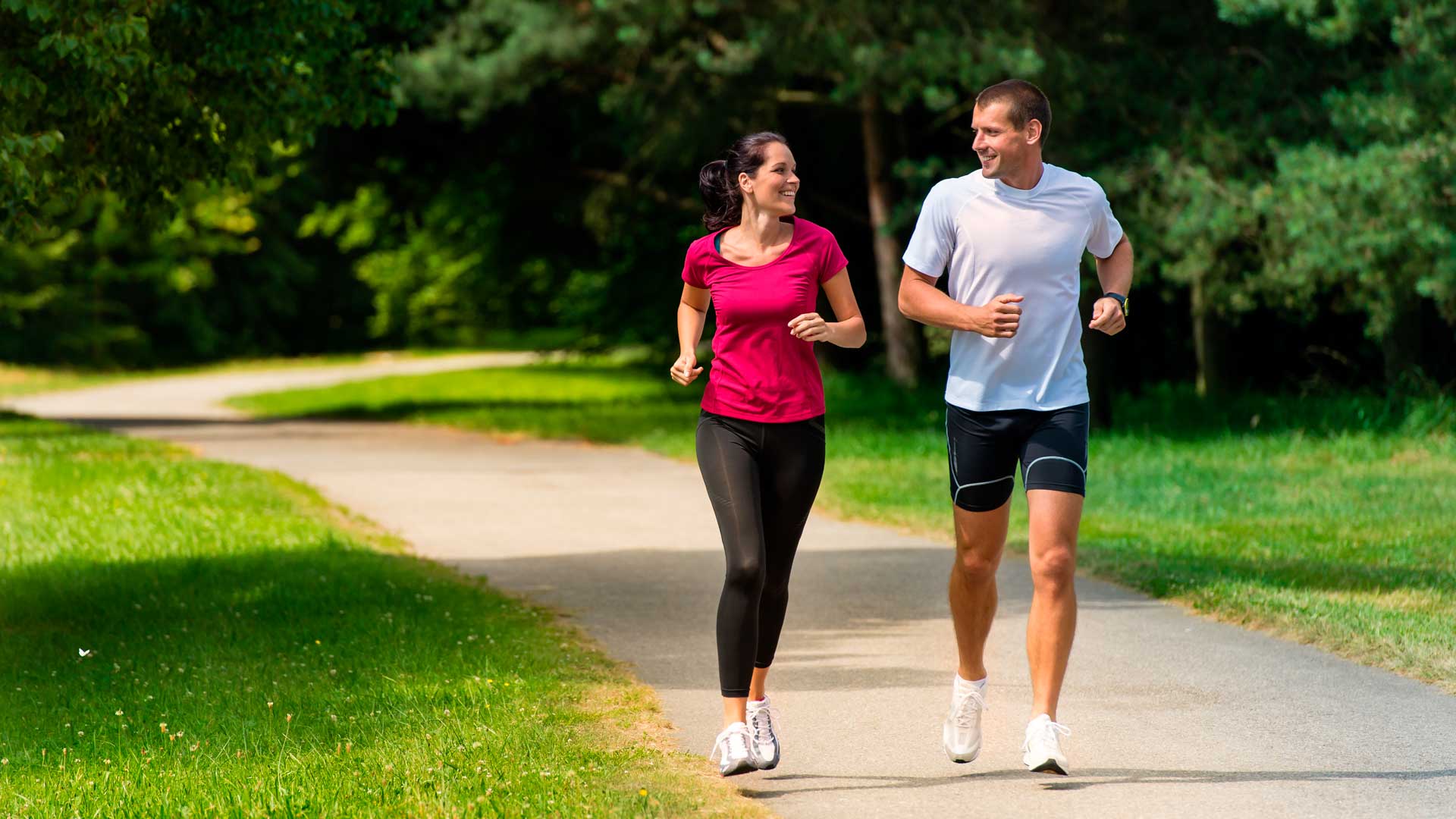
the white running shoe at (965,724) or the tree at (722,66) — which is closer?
the white running shoe at (965,724)

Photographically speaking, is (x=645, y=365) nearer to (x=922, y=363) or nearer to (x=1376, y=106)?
(x=922, y=363)

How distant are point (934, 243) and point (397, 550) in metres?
6.22

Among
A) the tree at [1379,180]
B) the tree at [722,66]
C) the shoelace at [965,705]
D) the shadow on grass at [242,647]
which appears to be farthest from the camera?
the tree at [722,66]

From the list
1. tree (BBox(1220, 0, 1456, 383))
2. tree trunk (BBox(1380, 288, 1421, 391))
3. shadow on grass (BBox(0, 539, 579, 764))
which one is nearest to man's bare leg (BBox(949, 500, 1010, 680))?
shadow on grass (BBox(0, 539, 579, 764))

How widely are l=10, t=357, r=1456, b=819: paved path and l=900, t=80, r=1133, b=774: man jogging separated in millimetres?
398

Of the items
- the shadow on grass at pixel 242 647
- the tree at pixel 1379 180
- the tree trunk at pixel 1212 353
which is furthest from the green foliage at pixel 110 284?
the shadow on grass at pixel 242 647

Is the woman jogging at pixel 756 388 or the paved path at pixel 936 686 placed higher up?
the woman jogging at pixel 756 388

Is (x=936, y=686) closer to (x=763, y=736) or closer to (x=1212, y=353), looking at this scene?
(x=763, y=736)

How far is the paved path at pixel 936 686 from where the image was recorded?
200 inches

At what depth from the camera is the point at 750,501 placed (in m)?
5.30

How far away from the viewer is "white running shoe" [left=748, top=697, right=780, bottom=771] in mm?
5273

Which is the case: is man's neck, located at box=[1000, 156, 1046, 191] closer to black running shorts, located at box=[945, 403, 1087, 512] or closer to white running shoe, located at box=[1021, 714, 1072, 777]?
black running shorts, located at box=[945, 403, 1087, 512]

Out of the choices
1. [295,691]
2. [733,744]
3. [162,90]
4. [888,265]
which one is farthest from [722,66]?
[733,744]

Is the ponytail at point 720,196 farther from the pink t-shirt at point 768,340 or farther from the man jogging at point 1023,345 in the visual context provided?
the man jogging at point 1023,345
